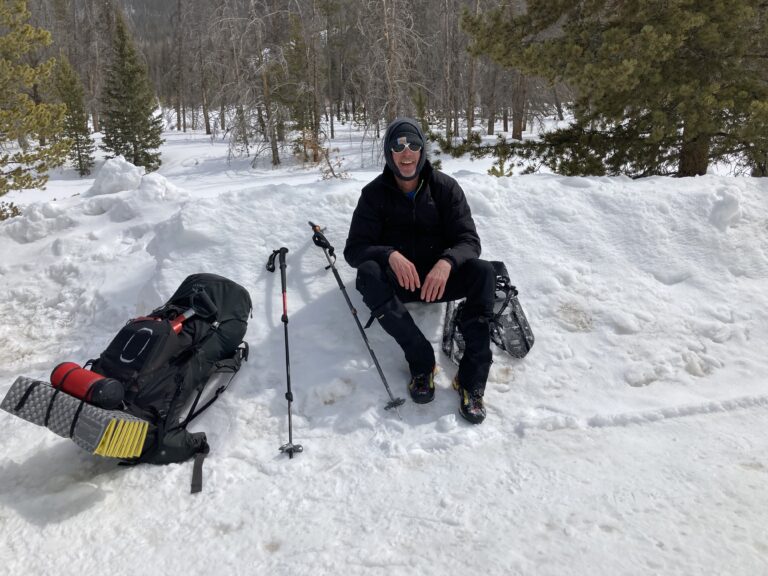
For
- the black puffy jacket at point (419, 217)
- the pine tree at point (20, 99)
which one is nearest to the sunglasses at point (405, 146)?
the black puffy jacket at point (419, 217)

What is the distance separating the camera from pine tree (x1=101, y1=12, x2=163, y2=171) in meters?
22.6

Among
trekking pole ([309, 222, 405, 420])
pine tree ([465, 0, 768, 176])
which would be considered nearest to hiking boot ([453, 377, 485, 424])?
trekking pole ([309, 222, 405, 420])

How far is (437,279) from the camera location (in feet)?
10.1

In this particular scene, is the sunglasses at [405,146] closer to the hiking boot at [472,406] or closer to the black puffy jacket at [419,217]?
the black puffy jacket at [419,217]

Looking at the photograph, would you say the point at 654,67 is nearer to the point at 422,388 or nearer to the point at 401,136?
the point at 401,136

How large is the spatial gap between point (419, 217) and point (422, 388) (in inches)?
48.2

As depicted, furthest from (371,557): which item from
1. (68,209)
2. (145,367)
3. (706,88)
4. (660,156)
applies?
(660,156)

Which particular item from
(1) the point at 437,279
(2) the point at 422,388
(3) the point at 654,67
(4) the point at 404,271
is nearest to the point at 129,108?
(3) the point at 654,67

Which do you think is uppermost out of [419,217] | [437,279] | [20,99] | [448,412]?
[20,99]

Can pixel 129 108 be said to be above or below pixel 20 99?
above

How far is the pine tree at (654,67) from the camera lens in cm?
552

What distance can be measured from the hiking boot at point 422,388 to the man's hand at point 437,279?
1.76 ft

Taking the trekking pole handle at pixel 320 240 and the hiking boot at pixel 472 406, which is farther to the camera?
the trekking pole handle at pixel 320 240

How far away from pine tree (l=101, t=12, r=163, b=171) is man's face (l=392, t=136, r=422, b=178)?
78.4 feet
